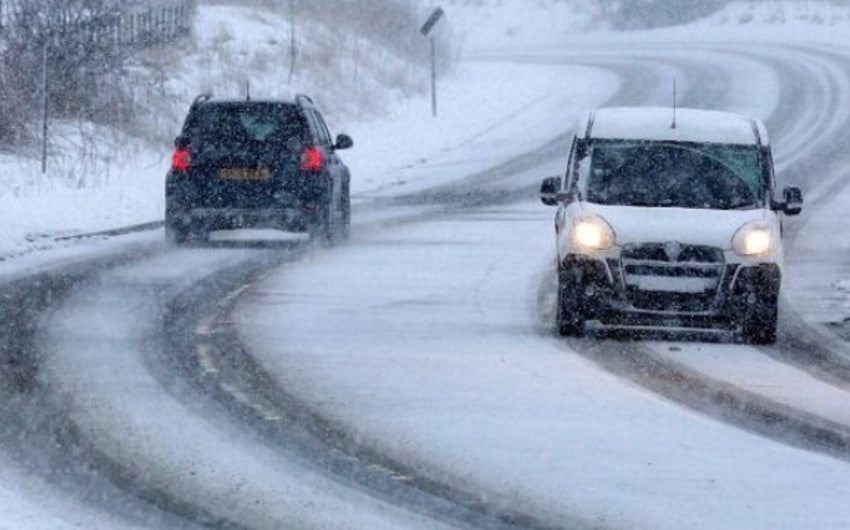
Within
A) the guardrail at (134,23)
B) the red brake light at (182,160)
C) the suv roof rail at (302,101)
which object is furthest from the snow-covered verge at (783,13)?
the red brake light at (182,160)

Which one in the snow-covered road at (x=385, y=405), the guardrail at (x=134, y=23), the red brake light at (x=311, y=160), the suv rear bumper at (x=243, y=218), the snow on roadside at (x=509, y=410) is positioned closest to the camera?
the snow-covered road at (x=385, y=405)

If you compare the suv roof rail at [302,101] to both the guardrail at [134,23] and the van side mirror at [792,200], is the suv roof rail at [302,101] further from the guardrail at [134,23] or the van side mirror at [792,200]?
the van side mirror at [792,200]

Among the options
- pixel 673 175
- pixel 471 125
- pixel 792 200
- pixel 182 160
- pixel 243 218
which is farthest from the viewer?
pixel 471 125

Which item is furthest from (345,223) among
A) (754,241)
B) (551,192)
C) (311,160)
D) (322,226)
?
(754,241)

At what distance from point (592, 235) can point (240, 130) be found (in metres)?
8.58

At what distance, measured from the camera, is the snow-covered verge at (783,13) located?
74.4 metres

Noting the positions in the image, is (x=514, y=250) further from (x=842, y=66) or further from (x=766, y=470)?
(x=842, y=66)

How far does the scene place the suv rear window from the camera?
23.3 meters

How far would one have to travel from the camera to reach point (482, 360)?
14219 mm

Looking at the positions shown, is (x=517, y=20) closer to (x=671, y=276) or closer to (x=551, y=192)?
(x=551, y=192)

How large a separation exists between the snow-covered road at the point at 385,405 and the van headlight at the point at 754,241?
716mm

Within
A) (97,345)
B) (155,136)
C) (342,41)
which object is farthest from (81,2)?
(97,345)

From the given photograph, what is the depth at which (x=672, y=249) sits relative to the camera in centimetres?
1525

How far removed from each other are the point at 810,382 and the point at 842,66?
4614 centimetres
